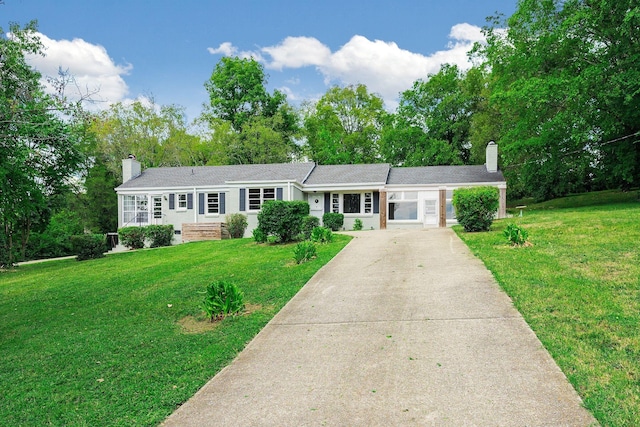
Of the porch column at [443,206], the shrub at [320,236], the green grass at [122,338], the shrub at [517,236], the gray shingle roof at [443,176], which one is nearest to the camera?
the green grass at [122,338]

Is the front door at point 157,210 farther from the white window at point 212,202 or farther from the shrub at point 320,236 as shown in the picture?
the shrub at point 320,236

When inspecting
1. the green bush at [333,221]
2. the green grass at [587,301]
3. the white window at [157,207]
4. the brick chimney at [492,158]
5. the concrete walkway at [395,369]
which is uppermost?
the brick chimney at [492,158]

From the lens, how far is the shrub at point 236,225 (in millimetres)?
21781

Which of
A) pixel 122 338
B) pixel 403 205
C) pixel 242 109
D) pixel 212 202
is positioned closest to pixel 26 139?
pixel 122 338

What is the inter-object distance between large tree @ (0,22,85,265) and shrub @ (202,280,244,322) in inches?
130

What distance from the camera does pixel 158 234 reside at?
874 inches

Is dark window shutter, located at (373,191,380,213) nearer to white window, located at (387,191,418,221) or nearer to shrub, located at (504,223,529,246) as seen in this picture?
white window, located at (387,191,418,221)

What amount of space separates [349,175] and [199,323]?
19.0 metres

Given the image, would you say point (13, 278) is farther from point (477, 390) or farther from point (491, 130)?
point (491, 130)

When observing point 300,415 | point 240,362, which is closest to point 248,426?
point 300,415

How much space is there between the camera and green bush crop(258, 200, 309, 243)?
14406 mm

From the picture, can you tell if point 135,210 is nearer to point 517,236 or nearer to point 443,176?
point 443,176

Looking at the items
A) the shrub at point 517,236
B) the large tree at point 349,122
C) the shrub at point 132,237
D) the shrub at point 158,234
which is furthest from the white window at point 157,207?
the shrub at point 517,236

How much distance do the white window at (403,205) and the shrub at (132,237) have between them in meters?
13.2
